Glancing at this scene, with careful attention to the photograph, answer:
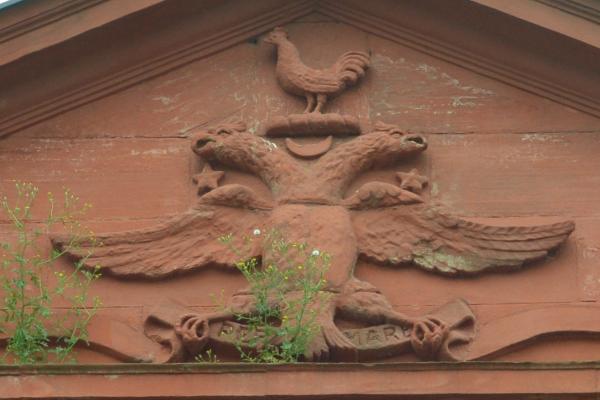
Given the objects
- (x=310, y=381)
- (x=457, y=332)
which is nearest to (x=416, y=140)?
(x=457, y=332)

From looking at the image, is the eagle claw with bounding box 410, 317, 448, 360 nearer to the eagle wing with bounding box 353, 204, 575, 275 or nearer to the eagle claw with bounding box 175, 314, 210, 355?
the eagle wing with bounding box 353, 204, 575, 275

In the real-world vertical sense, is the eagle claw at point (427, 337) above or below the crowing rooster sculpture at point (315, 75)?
below

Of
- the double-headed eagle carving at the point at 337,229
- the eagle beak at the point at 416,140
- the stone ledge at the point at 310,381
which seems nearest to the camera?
the stone ledge at the point at 310,381

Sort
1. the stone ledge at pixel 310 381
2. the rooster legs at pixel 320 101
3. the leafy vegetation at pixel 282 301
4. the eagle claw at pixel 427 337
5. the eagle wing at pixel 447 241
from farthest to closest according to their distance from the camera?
the rooster legs at pixel 320 101, the eagle wing at pixel 447 241, the eagle claw at pixel 427 337, the leafy vegetation at pixel 282 301, the stone ledge at pixel 310 381

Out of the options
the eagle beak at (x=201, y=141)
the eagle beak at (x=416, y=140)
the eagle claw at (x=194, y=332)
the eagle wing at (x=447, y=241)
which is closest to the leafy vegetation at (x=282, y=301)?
the eagle claw at (x=194, y=332)

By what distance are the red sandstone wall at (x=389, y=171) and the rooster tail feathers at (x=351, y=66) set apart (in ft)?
0.25

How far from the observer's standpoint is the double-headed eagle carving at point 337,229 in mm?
13648

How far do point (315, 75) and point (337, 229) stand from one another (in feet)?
3.89

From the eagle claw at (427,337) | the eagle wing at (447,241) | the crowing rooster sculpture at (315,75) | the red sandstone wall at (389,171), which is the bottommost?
the eagle claw at (427,337)

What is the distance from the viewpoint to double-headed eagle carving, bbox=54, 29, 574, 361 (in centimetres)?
1365

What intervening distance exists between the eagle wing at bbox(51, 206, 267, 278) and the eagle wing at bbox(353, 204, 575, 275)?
0.64 m

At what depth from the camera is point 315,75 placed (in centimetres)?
1451

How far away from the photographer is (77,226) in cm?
1402

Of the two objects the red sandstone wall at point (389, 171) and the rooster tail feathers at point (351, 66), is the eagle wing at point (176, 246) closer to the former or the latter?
the red sandstone wall at point (389, 171)
